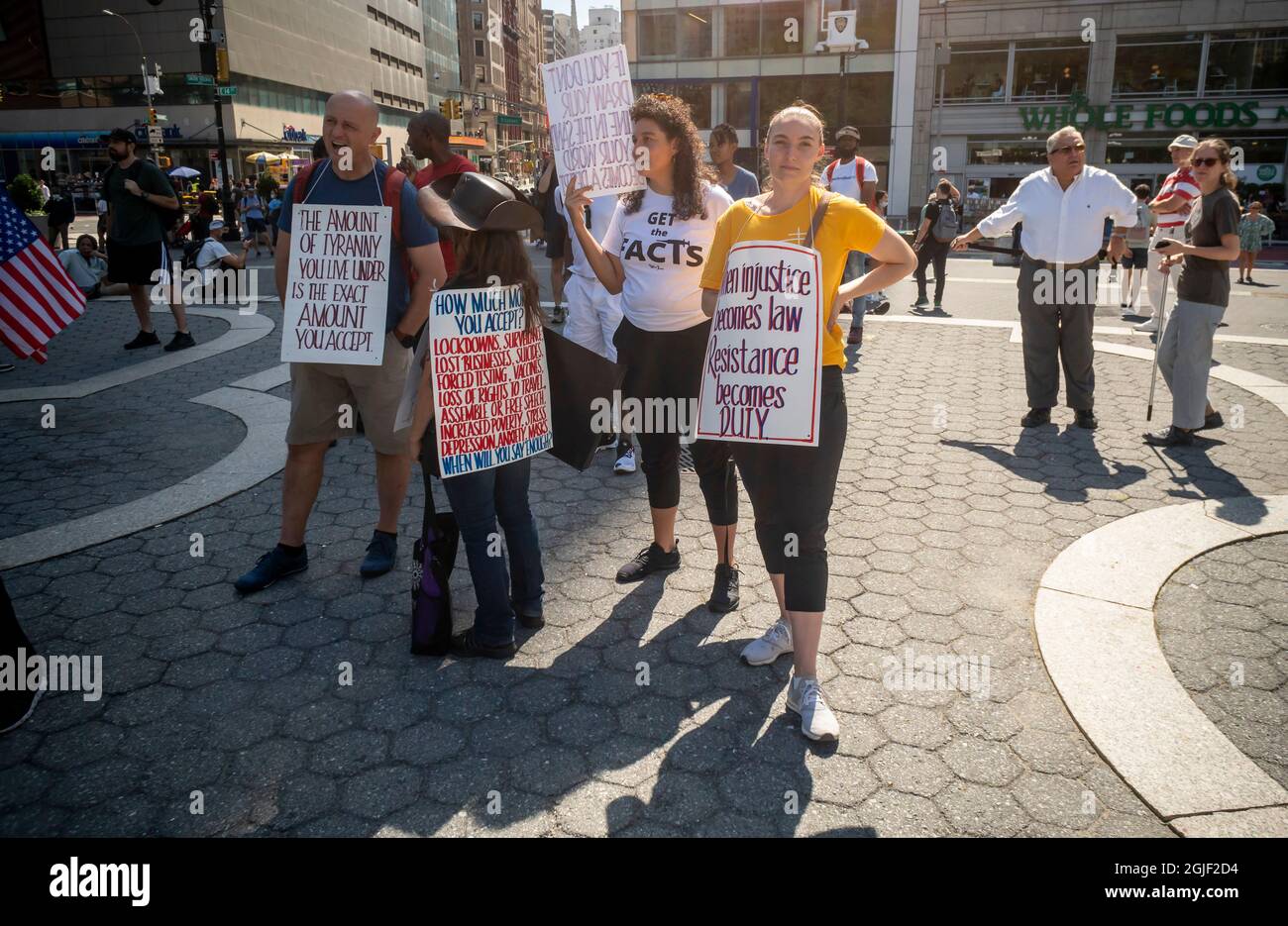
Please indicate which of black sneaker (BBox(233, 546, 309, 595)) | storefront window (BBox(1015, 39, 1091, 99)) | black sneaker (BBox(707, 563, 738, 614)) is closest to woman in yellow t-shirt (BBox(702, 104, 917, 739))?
black sneaker (BBox(707, 563, 738, 614))

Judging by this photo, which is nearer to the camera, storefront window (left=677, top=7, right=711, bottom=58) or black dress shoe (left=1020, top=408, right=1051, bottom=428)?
black dress shoe (left=1020, top=408, right=1051, bottom=428)

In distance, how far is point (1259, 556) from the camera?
437 cm

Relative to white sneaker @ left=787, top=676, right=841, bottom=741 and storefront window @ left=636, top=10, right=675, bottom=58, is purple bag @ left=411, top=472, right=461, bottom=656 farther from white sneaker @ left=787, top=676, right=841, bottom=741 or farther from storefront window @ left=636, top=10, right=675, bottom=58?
storefront window @ left=636, top=10, right=675, bottom=58

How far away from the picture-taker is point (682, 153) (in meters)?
3.83

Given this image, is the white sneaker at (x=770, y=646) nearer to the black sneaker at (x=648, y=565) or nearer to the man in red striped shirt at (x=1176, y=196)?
the black sneaker at (x=648, y=565)

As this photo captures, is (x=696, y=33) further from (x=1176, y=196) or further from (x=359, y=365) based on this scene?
(x=359, y=365)

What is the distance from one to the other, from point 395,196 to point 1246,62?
42.9m

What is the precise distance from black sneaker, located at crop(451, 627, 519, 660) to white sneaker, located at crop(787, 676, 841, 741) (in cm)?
118

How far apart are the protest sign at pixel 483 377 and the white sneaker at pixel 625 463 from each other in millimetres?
2354

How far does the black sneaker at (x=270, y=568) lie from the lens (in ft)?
13.4

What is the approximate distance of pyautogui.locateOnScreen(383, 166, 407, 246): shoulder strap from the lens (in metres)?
3.92

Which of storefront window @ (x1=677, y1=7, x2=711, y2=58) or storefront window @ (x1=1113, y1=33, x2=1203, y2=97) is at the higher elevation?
storefront window @ (x1=677, y1=7, x2=711, y2=58)
